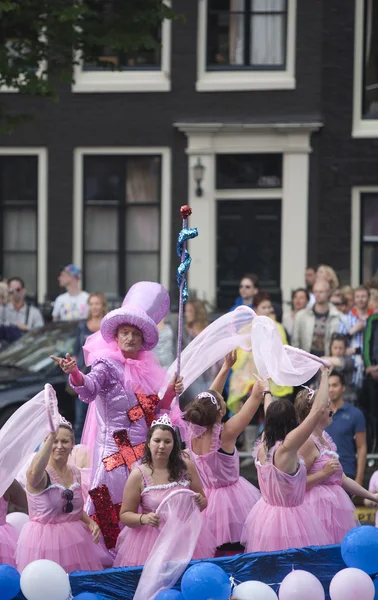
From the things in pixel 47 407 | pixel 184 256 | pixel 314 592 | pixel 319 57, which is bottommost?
pixel 314 592

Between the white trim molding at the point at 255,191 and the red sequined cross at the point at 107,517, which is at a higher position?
the white trim molding at the point at 255,191

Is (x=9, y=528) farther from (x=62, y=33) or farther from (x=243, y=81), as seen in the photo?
(x=243, y=81)

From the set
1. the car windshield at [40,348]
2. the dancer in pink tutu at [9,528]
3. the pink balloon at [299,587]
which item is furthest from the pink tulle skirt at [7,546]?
the car windshield at [40,348]

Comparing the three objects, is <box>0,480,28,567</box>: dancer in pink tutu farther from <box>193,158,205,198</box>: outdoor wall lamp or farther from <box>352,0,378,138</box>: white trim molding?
<box>352,0,378,138</box>: white trim molding

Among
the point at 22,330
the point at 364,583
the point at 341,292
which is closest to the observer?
the point at 364,583

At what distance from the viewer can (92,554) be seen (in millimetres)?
7250

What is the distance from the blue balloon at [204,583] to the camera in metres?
6.49

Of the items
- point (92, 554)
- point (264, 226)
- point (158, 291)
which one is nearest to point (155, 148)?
point (264, 226)

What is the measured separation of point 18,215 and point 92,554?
13.7 m

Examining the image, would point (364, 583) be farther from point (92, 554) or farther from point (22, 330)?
point (22, 330)

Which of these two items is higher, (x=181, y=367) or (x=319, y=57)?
(x=319, y=57)

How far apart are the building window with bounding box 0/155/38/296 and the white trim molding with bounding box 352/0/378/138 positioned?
4840mm

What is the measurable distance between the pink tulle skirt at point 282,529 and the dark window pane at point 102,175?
43.4 ft

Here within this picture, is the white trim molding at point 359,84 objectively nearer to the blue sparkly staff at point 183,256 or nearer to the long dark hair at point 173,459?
the blue sparkly staff at point 183,256
